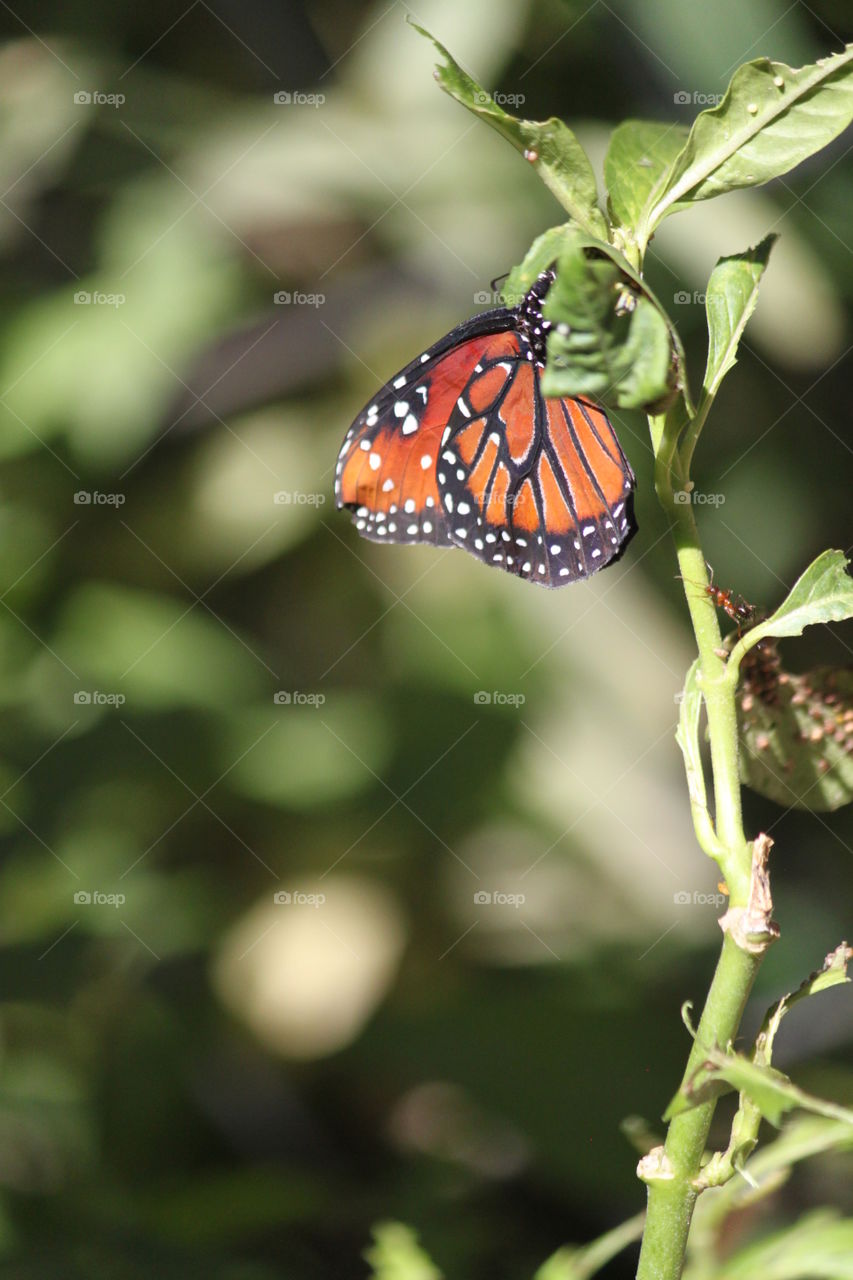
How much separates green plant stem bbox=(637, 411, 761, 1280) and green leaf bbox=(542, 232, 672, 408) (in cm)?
8

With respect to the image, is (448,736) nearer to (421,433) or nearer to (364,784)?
(364,784)

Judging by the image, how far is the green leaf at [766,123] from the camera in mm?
505

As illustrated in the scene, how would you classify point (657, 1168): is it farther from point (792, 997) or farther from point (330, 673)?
point (330, 673)

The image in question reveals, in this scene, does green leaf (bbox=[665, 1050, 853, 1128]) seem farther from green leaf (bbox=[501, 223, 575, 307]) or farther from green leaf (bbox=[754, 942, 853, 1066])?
green leaf (bbox=[501, 223, 575, 307])

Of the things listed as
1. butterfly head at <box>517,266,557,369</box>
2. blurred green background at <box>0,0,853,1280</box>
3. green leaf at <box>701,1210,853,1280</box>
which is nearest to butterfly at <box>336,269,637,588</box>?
butterfly head at <box>517,266,557,369</box>

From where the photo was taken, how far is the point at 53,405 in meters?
2.29

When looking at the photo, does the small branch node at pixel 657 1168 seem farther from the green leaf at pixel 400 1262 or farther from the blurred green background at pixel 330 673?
the blurred green background at pixel 330 673

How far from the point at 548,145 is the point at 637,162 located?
0.05m

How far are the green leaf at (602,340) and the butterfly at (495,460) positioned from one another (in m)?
0.49

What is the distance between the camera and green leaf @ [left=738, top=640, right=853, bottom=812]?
2.11 feet

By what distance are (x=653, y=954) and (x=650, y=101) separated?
155 cm

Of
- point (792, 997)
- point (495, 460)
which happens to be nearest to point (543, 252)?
point (792, 997)

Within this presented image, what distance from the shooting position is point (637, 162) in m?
0.53

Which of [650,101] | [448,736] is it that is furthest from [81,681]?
[650,101]
